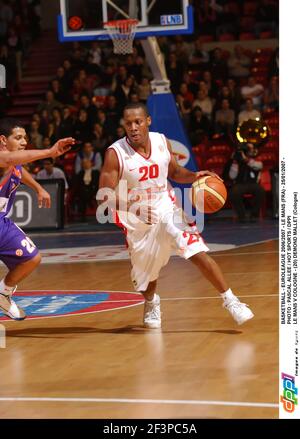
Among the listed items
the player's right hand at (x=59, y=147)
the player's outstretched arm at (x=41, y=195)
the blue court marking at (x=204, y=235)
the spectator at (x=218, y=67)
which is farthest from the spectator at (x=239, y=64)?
the player's right hand at (x=59, y=147)

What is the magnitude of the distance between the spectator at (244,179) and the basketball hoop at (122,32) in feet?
10.9

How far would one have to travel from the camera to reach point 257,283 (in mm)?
9906

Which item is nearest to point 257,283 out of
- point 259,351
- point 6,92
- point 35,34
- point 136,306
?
point 136,306

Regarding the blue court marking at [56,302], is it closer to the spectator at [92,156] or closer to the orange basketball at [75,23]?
the orange basketball at [75,23]

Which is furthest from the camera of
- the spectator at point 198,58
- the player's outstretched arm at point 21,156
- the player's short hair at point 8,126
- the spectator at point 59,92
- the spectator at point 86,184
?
the spectator at point 59,92

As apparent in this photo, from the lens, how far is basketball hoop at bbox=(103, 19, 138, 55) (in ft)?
47.5

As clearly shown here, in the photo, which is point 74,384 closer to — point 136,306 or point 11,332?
point 11,332

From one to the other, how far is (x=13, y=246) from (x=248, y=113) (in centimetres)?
1029

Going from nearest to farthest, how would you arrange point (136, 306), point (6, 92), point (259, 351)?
point (259, 351)
point (136, 306)
point (6, 92)

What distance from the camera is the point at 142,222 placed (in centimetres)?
768

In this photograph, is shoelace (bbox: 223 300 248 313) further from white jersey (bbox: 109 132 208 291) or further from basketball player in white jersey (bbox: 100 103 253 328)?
white jersey (bbox: 109 132 208 291)

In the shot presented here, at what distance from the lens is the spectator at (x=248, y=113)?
17344mm

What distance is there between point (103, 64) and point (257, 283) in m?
13.0

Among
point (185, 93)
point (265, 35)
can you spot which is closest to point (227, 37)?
point (265, 35)
